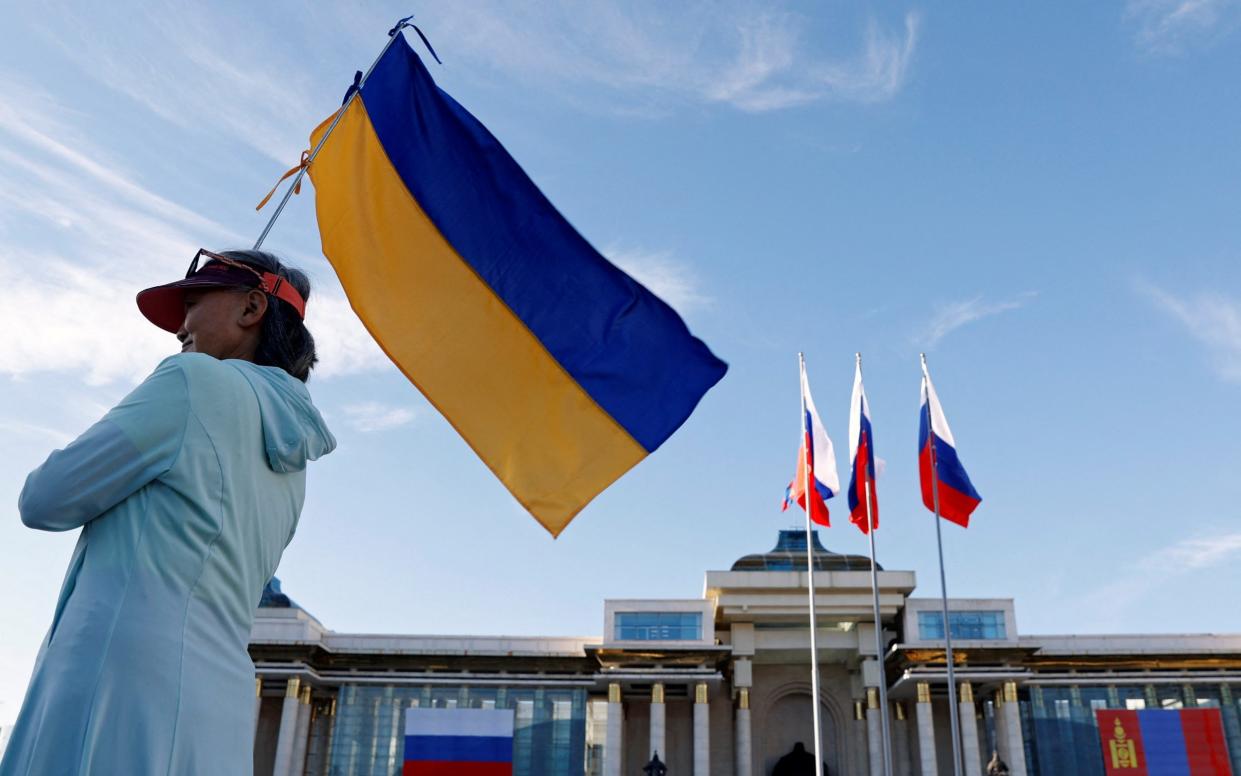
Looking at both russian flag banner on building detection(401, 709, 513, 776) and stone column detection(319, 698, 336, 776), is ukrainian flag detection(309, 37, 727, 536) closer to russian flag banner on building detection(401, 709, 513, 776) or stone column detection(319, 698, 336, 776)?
russian flag banner on building detection(401, 709, 513, 776)

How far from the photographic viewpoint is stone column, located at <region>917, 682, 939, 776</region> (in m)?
32.8

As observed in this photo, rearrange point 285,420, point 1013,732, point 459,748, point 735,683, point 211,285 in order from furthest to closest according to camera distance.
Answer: point 735,683, point 459,748, point 1013,732, point 211,285, point 285,420

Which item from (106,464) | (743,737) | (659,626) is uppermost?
(659,626)

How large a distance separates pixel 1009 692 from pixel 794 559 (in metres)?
8.33

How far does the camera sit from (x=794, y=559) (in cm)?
3691

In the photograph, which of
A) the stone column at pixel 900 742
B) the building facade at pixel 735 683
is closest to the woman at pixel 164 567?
the building facade at pixel 735 683

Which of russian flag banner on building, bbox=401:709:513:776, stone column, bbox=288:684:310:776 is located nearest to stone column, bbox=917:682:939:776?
russian flag banner on building, bbox=401:709:513:776

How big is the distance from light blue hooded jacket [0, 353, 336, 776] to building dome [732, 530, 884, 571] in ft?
113

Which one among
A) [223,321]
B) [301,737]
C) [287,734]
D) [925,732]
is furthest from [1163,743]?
[223,321]

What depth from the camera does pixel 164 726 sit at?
1.54 meters

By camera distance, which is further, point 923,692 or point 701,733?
point 701,733

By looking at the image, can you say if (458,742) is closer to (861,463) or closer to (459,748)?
(459,748)

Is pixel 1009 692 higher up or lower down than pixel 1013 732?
higher up

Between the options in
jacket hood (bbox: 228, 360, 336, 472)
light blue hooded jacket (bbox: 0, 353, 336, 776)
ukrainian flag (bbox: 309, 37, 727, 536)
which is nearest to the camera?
light blue hooded jacket (bbox: 0, 353, 336, 776)
